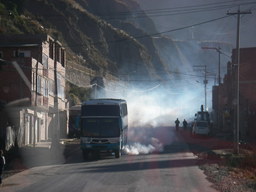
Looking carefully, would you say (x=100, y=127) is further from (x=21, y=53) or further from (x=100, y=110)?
(x=21, y=53)

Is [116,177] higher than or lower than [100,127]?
lower

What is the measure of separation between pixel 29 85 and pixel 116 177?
76.7ft

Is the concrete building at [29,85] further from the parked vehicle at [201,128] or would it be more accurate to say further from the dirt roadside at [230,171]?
the parked vehicle at [201,128]

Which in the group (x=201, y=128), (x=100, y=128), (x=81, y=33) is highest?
(x=81, y=33)

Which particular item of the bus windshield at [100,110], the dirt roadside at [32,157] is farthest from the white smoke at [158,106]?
the bus windshield at [100,110]

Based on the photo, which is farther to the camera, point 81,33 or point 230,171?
point 81,33

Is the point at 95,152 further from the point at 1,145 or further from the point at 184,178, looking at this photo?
the point at 184,178

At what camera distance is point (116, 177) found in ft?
76.5

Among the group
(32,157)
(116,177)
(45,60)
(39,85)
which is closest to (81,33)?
(45,60)

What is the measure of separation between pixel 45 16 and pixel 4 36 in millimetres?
45615

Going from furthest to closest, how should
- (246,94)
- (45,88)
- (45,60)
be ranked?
(246,94), (45,60), (45,88)

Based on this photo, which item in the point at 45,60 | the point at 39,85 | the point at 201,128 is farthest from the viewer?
the point at 201,128

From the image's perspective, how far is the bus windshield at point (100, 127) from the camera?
34.4 metres

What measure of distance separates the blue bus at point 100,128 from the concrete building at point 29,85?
19.1 ft
